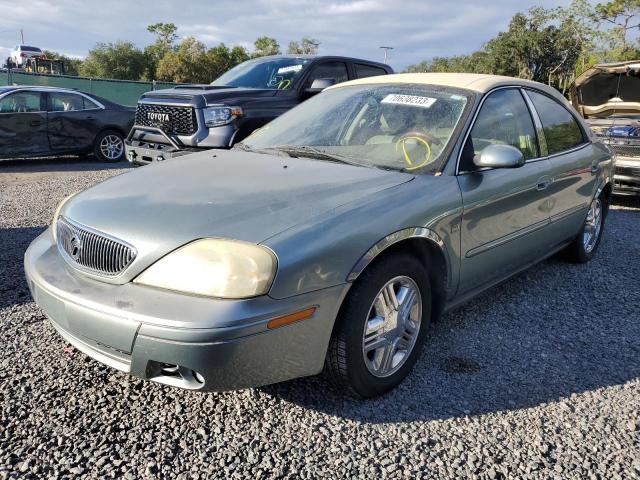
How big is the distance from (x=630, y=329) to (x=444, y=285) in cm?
153

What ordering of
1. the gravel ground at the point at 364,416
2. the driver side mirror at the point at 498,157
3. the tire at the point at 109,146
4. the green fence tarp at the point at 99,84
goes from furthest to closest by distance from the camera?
the green fence tarp at the point at 99,84
the tire at the point at 109,146
the driver side mirror at the point at 498,157
the gravel ground at the point at 364,416

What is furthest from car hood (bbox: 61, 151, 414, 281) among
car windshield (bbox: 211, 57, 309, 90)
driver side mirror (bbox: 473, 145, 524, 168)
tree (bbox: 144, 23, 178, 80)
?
tree (bbox: 144, 23, 178, 80)

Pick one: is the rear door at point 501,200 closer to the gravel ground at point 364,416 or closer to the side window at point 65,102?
the gravel ground at point 364,416

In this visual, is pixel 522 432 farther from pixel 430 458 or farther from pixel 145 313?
pixel 145 313

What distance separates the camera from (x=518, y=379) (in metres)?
2.84

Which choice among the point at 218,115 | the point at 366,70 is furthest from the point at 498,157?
the point at 366,70

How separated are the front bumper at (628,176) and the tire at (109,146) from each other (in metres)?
8.76

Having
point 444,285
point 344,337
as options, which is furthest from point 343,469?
point 444,285

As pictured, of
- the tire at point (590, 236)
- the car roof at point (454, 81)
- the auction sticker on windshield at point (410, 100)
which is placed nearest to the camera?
the auction sticker on windshield at point (410, 100)

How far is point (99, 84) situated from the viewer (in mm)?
22297

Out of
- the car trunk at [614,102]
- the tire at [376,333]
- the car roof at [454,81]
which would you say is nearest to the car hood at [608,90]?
the car trunk at [614,102]

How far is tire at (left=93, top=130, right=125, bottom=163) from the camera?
10.4m

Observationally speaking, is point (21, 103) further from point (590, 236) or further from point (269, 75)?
point (590, 236)

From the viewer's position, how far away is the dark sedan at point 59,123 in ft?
30.8
